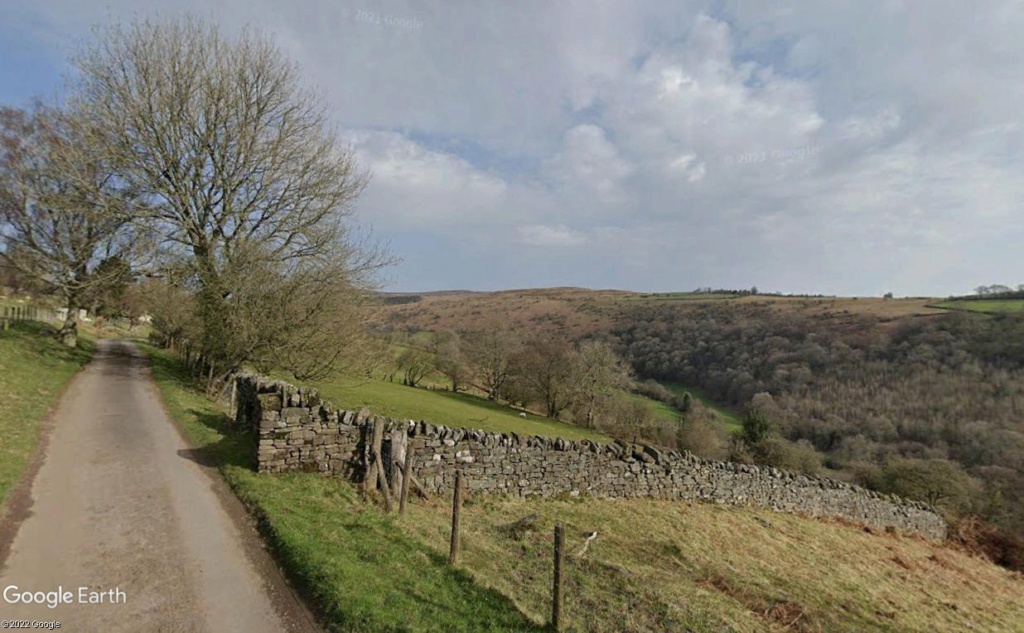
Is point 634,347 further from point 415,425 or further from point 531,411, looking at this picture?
point 415,425

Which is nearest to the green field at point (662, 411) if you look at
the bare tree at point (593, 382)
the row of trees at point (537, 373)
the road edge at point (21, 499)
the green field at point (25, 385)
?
the row of trees at point (537, 373)

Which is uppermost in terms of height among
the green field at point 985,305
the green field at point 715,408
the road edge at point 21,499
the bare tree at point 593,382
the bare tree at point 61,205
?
the bare tree at point 61,205

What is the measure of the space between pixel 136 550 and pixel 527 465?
9.46 metres

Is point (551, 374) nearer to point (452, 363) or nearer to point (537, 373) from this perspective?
point (537, 373)

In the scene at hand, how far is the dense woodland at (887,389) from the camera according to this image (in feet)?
107

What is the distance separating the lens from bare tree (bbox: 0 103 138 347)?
18891 millimetres

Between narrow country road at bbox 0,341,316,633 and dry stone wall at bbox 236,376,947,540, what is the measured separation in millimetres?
1825

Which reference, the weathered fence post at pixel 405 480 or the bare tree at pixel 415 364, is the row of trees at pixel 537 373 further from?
the weathered fence post at pixel 405 480

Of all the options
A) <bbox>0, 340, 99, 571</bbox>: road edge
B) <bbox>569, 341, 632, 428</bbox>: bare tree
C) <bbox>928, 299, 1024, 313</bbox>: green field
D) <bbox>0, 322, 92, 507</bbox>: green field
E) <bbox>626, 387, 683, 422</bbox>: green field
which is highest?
<bbox>928, 299, 1024, 313</bbox>: green field

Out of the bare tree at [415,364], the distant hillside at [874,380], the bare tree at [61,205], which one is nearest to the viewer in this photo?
the bare tree at [61,205]

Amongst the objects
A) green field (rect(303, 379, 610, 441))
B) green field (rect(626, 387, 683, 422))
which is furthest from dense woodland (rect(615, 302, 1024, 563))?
green field (rect(303, 379, 610, 441))

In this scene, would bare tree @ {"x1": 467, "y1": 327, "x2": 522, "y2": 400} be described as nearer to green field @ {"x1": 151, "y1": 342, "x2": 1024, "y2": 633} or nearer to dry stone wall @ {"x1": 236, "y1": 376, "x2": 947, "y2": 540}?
dry stone wall @ {"x1": 236, "y1": 376, "x2": 947, "y2": 540}

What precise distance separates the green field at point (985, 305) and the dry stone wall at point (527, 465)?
203 feet

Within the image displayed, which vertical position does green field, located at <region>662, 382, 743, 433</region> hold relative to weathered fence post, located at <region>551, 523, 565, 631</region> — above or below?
below
